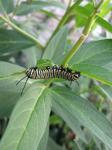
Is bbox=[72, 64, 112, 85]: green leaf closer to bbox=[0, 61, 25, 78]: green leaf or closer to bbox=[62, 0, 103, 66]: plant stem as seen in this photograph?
bbox=[62, 0, 103, 66]: plant stem

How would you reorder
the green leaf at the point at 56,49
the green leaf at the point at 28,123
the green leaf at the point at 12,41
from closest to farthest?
the green leaf at the point at 28,123 < the green leaf at the point at 56,49 < the green leaf at the point at 12,41

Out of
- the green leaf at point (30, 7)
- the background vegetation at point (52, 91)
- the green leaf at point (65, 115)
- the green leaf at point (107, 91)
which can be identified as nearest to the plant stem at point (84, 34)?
the background vegetation at point (52, 91)

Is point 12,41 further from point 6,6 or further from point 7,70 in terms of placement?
point 7,70

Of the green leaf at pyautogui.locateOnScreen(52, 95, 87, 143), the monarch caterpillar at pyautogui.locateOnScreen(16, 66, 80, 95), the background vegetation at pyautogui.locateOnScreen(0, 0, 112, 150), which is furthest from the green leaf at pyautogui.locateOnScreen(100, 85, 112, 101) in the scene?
the monarch caterpillar at pyautogui.locateOnScreen(16, 66, 80, 95)

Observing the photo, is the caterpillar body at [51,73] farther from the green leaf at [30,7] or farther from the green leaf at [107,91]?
the green leaf at [30,7]

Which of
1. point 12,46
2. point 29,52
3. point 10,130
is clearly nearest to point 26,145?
point 10,130

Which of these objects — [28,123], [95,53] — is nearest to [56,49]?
[95,53]
